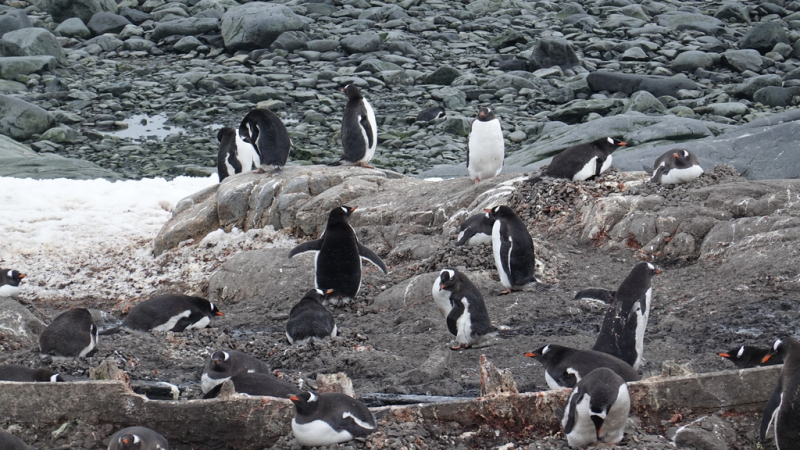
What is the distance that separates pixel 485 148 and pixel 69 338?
5.37 meters

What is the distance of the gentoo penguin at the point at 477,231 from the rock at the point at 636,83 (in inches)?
539

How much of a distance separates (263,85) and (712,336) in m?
17.5

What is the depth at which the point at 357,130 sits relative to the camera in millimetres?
11742

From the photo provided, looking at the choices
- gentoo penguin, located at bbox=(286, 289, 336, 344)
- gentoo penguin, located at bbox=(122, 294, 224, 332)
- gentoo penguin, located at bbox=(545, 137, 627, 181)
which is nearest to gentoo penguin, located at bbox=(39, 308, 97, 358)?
gentoo penguin, located at bbox=(122, 294, 224, 332)

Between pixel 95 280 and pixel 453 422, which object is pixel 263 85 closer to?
pixel 95 280

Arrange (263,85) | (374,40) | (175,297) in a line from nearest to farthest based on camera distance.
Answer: (175,297) < (263,85) < (374,40)

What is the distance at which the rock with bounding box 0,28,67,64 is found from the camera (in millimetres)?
24328

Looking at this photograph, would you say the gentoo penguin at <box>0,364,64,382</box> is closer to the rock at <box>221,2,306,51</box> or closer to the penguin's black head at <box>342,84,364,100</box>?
the penguin's black head at <box>342,84,364,100</box>

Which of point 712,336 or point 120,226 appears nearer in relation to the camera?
point 712,336

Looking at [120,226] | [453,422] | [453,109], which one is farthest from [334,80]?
[453,422]

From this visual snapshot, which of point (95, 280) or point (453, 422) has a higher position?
point (453, 422)

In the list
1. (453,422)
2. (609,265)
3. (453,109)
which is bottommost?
(453,109)

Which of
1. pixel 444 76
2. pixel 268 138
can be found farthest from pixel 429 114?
pixel 268 138

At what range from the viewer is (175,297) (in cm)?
773
